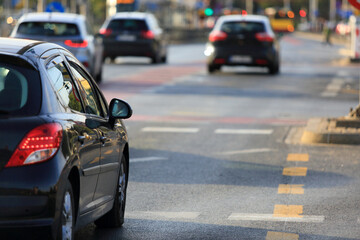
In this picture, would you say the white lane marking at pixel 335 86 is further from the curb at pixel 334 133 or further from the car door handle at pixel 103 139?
the car door handle at pixel 103 139

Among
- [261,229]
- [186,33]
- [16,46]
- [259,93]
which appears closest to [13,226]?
[16,46]

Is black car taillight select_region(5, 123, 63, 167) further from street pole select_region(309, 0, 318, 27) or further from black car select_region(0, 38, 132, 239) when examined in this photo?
street pole select_region(309, 0, 318, 27)

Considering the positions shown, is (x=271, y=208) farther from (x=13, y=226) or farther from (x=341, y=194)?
(x=13, y=226)

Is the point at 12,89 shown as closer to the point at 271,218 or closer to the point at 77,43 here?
the point at 271,218

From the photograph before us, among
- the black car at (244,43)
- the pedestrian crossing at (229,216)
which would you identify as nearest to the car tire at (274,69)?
the black car at (244,43)

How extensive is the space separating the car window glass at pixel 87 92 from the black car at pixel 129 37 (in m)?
28.3

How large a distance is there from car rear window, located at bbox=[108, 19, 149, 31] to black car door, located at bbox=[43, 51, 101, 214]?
95.8 ft

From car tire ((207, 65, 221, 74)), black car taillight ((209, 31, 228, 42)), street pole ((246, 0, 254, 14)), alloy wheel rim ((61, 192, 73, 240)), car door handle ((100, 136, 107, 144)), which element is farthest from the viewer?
street pole ((246, 0, 254, 14))

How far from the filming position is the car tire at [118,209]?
307 inches

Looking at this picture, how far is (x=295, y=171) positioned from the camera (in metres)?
11.5

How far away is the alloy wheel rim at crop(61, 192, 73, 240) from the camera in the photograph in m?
5.95

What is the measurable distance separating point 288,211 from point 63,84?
298cm

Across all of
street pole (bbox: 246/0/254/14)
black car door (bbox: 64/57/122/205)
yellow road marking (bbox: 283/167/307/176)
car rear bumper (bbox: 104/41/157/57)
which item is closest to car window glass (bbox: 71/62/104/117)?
black car door (bbox: 64/57/122/205)

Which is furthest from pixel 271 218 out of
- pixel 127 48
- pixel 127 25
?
pixel 127 25
